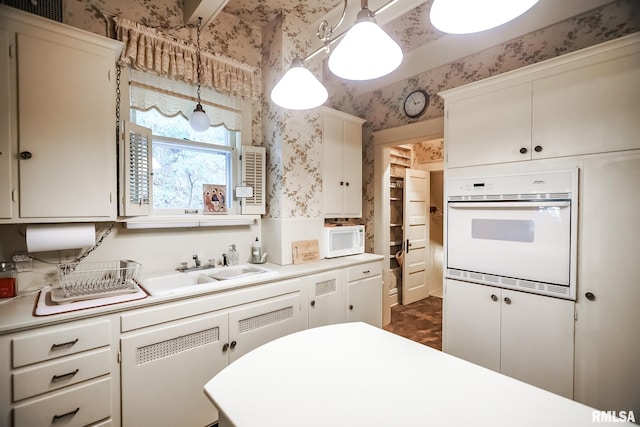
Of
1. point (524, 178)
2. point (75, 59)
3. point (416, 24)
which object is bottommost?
point (524, 178)

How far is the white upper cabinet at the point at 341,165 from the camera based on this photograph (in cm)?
297

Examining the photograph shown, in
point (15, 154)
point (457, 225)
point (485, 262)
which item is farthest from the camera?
point (457, 225)

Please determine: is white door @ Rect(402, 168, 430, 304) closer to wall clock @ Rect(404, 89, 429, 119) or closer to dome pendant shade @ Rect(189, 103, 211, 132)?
wall clock @ Rect(404, 89, 429, 119)

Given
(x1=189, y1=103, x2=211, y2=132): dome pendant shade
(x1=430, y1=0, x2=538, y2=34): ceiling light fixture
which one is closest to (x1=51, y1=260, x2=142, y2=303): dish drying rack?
(x1=189, y1=103, x2=211, y2=132): dome pendant shade

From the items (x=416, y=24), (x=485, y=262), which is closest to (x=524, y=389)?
(x=485, y=262)

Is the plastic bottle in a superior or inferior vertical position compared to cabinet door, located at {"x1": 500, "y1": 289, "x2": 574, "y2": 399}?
superior

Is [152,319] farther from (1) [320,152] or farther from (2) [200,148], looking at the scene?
(1) [320,152]

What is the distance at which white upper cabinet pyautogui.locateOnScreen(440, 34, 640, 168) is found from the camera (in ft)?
5.28

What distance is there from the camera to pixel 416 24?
8.67 feet

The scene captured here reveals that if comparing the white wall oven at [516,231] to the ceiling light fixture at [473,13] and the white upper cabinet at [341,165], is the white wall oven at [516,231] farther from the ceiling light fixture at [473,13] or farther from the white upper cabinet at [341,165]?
the ceiling light fixture at [473,13]

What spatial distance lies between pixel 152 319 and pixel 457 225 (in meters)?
2.21

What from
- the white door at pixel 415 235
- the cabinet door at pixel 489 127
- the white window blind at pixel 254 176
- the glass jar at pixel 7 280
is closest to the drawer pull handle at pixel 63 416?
the glass jar at pixel 7 280

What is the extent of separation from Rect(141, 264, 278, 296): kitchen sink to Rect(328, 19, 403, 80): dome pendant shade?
144 centimetres

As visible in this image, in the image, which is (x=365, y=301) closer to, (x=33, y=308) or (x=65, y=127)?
(x=33, y=308)
